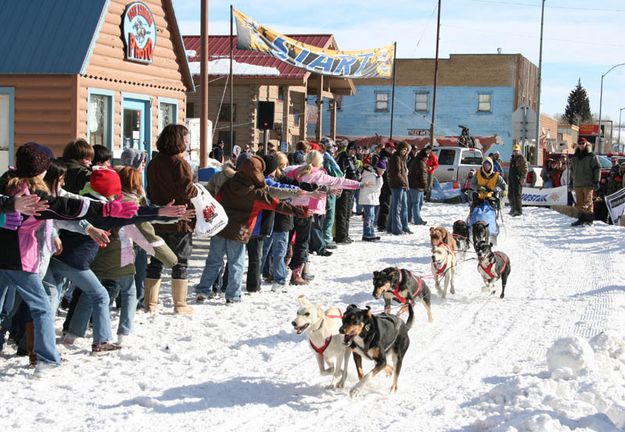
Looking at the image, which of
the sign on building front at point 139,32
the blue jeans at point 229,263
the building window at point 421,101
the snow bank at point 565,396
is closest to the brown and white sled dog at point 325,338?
the snow bank at point 565,396

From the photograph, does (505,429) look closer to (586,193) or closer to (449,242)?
(449,242)

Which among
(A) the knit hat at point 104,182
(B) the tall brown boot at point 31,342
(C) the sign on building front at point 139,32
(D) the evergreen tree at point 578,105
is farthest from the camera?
(D) the evergreen tree at point 578,105

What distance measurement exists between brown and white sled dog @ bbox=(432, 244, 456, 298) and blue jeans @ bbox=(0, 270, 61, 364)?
5121mm

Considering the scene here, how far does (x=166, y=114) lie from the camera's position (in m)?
15.5

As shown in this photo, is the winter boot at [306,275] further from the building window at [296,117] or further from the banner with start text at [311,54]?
the building window at [296,117]

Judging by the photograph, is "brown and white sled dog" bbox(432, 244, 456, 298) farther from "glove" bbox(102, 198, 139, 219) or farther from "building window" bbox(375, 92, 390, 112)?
"building window" bbox(375, 92, 390, 112)

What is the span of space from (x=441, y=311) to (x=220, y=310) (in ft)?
8.42

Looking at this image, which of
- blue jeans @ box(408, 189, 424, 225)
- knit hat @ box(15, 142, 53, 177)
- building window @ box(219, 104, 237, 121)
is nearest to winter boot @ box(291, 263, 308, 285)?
knit hat @ box(15, 142, 53, 177)

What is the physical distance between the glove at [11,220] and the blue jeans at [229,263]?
3395 millimetres

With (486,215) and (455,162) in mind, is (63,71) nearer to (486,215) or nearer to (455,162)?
(486,215)

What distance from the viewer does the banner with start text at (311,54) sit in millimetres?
20984

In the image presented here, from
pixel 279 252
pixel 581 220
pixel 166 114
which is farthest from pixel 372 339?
pixel 581 220

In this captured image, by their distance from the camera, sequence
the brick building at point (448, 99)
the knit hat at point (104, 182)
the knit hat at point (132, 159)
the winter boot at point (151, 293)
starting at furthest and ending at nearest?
1. the brick building at point (448, 99)
2. the knit hat at point (132, 159)
3. the winter boot at point (151, 293)
4. the knit hat at point (104, 182)

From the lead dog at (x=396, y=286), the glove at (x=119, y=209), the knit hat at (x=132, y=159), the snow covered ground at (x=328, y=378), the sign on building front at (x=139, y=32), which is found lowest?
the snow covered ground at (x=328, y=378)
